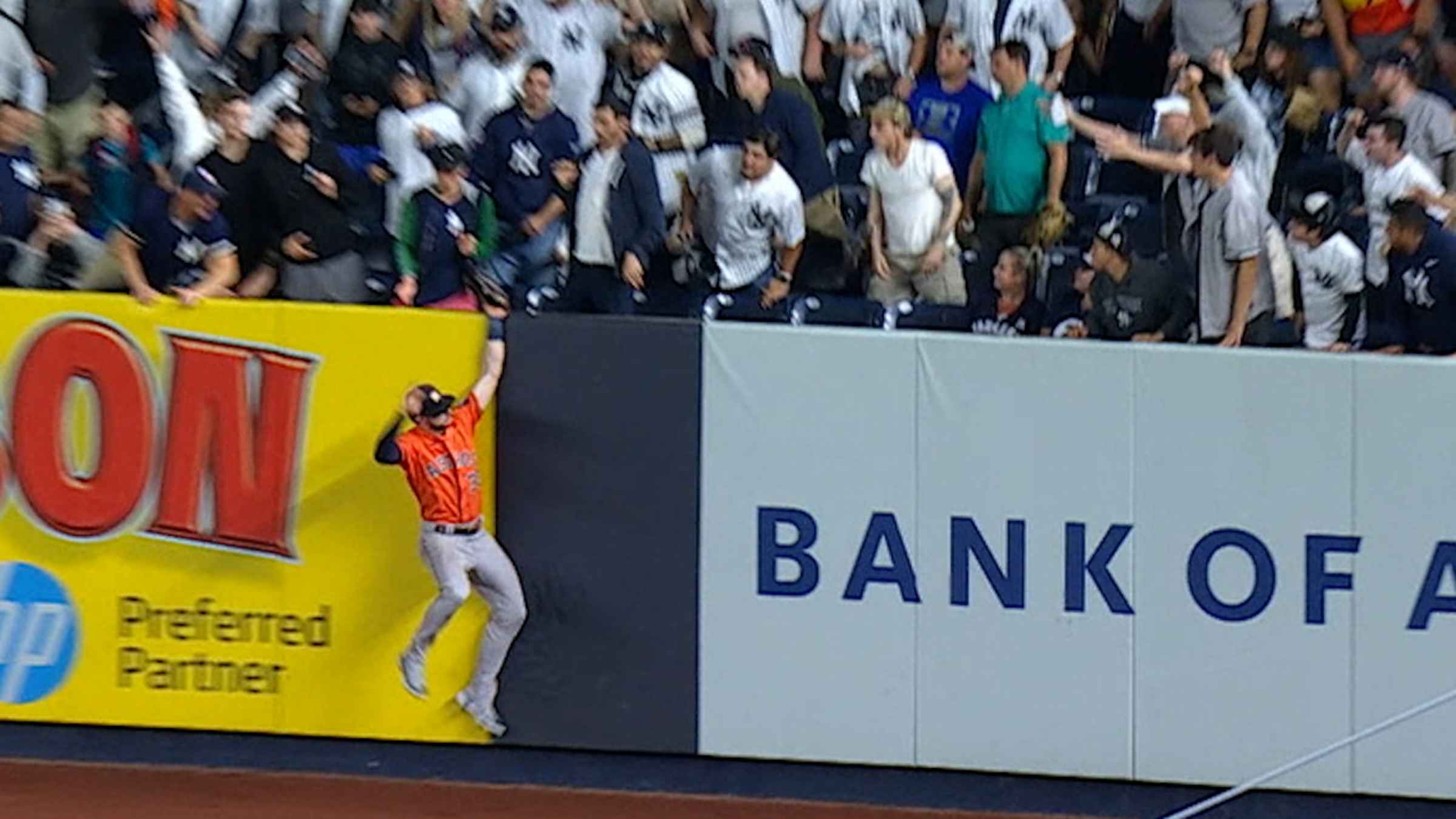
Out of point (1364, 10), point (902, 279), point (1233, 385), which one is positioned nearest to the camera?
point (1233, 385)

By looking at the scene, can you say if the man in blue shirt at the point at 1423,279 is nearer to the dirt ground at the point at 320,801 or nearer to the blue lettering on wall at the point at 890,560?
the blue lettering on wall at the point at 890,560

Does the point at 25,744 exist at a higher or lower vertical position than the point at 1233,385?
lower

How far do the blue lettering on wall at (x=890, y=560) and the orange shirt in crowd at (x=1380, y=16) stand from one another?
378cm

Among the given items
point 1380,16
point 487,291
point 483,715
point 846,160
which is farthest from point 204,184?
point 1380,16

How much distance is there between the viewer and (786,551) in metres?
12.9

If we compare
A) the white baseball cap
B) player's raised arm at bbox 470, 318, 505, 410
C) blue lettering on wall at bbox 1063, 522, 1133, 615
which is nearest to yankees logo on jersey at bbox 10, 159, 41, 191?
player's raised arm at bbox 470, 318, 505, 410

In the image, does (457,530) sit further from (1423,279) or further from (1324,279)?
(1423,279)

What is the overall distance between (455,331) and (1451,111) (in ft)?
15.4

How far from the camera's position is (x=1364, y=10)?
14.5 metres

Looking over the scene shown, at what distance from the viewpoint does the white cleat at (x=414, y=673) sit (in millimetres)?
12969

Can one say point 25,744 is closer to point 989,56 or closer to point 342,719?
point 342,719

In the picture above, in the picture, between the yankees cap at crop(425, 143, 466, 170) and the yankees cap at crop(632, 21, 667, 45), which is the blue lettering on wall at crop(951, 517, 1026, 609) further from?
the yankees cap at crop(632, 21, 667, 45)

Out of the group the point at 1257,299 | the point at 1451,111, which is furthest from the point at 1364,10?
the point at 1257,299

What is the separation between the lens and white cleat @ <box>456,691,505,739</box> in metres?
13.0
